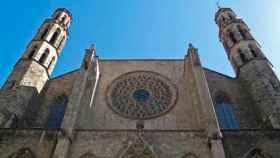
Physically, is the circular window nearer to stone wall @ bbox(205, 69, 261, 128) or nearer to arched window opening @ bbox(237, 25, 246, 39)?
stone wall @ bbox(205, 69, 261, 128)

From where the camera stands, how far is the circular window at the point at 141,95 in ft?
48.9

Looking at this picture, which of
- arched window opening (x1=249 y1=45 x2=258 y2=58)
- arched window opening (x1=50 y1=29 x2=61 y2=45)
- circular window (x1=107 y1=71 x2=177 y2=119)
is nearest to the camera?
circular window (x1=107 y1=71 x2=177 y2=119)

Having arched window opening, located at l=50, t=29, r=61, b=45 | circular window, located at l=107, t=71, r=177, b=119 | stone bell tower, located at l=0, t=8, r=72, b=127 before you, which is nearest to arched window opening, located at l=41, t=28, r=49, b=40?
stone bell tower, located at l=0, t=8, r=72, b=127

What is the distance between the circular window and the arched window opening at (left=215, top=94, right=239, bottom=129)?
274cm

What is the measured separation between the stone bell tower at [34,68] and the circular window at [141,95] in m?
4.66

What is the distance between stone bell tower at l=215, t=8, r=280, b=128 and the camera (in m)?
13.9

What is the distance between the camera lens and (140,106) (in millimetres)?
15180

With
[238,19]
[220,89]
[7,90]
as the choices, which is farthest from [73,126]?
[238,19]

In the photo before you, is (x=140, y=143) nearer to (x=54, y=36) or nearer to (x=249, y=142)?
(x=249, y=142)

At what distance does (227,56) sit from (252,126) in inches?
297

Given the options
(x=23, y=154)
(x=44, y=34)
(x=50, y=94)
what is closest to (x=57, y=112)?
(x=50, y=94)

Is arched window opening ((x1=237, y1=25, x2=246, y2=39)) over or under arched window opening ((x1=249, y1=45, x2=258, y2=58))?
over

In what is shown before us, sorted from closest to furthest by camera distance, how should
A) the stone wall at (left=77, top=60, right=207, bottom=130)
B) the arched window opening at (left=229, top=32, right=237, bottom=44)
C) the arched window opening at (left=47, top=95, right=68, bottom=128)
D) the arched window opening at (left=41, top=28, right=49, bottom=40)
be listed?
the stone wall at (left=77, top=60, right=207, bottom=130) < the arched window opening at (left=47, top=95, right=68, bottom=128) < the arched window opening at (left=41, top=28, right=49, bottom=40) < the arched window opening at (left=229, top=32, right=237, bottom=44)

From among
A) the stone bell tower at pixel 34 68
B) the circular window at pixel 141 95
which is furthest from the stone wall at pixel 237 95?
the stone bell tower at pixel 34 68
